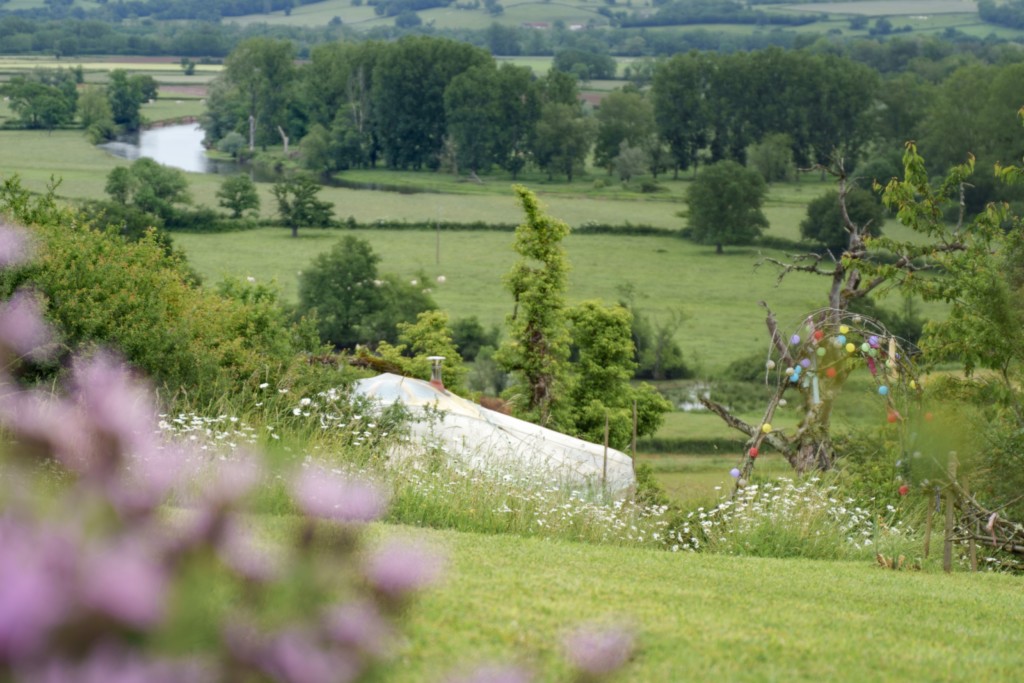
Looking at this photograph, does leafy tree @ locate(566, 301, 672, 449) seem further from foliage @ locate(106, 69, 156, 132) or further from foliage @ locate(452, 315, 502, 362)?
foliage @ locate(106, 69, 156, 132)

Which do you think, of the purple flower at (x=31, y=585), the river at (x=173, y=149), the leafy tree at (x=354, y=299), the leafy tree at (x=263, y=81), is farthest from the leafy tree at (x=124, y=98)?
the purple flower at (x=31, y=585)

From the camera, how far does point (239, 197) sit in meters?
91.2

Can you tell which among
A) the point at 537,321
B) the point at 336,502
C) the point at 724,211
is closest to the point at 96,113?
the point at 724,211

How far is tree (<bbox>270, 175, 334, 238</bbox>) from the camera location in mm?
88625

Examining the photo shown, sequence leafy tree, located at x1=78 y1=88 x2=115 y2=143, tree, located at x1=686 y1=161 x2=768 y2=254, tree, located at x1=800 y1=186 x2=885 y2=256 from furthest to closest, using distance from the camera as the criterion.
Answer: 1. leafy tree, located at x1=78 y1=88 x2=115 y2=143
2. tree, located at x1=686 y1=161 x2=768 y2=254
3. tree, located at x1=800 y1=186 x2=885 y2=256

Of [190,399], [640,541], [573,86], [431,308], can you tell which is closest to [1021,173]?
[640,541]

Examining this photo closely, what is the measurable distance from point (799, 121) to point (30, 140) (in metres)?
75.5

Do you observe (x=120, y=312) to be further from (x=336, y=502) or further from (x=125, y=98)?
(x=125, y=98)

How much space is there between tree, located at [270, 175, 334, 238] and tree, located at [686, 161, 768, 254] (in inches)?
1035

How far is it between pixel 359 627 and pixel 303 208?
8895 cm

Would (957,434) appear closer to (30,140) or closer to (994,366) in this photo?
(994,366)

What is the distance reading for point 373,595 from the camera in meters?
1.63

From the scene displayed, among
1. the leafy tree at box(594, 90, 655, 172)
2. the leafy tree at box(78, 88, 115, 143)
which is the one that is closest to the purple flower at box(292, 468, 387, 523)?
the leafy tree at box(594, 90, 655, 172)

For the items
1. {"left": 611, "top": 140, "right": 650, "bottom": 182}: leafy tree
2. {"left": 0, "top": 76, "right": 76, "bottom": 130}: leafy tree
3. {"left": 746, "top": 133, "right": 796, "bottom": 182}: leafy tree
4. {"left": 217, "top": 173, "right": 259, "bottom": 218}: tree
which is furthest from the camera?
{"left": 0, "top": 76, "right": 76, "bottom": 130}: leafy tree
